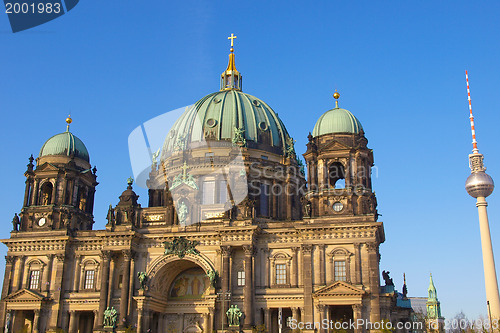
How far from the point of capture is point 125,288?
61906mm

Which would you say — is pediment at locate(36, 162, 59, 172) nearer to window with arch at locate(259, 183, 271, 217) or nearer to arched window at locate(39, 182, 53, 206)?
arched window at locate(39, 182, 53, 206)

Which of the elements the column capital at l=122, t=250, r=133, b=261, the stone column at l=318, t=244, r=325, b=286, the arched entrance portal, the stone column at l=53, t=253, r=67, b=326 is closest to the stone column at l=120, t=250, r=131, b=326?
the column capital at l=122, t=250, r=133, b=261

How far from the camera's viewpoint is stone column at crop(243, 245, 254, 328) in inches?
2293

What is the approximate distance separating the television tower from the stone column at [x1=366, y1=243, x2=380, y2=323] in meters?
26.2

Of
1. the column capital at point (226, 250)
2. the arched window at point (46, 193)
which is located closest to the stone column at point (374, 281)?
the column capital at point (226, 250)

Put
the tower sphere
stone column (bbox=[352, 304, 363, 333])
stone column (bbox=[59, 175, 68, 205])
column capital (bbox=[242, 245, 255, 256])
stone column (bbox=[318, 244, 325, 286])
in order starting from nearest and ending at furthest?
1. stone column (bbox=[352, 304, 363, 333])
2. stone column (bbox=[318, 244, 325, 286])
3. column capital (bbox=[242, 245, 255, 256])
4. stone column (bbox=[59, 175, 68, 205])
5. the tower sphere

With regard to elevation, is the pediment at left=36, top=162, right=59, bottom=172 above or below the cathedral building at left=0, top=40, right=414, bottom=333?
above

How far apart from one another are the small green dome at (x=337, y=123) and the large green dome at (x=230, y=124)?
38.5 ft

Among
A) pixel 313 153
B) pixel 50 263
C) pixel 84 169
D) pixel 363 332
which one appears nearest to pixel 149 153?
pixel 84 169

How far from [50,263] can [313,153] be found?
97.3 ft

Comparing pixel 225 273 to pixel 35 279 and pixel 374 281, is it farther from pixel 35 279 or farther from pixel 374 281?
pixel 35 279

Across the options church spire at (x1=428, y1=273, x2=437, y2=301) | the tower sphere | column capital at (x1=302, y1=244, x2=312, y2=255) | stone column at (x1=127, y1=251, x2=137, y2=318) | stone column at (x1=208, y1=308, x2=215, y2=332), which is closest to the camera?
column capital at (x1=302, y1=244, x2=312, y2=255)

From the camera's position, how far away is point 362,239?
58.4 meters

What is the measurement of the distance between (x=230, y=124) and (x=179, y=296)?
21.9 metres
